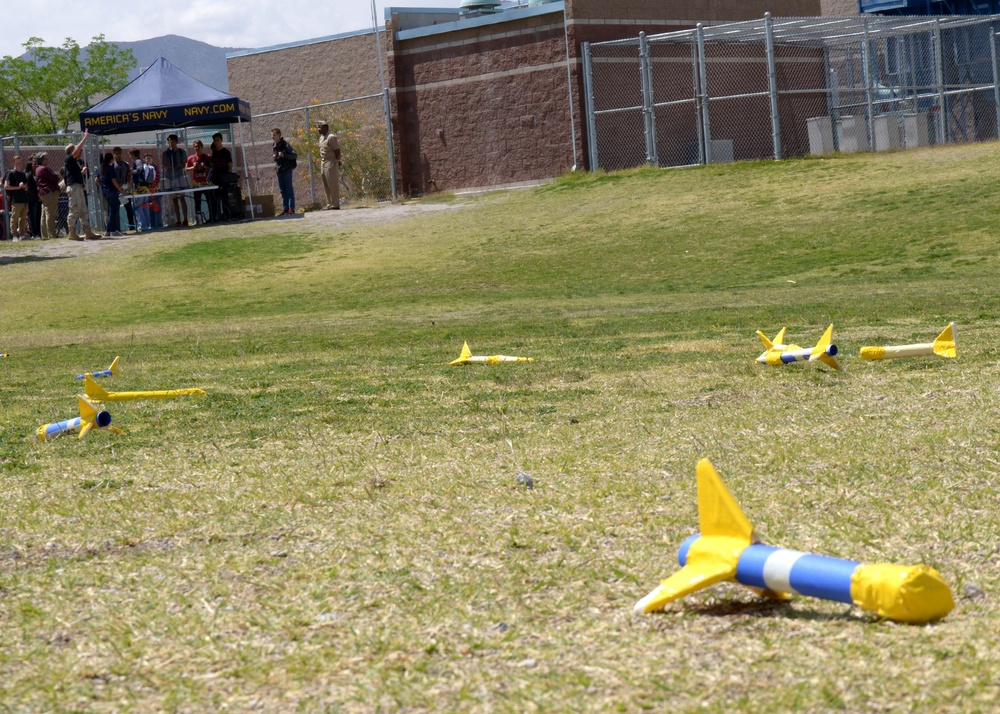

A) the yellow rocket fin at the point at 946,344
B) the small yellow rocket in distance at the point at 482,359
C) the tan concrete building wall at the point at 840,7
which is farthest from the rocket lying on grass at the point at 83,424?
the tan concrete building wall at the point at 840,7

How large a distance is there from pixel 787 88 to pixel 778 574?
32.4 meters

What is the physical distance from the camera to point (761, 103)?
32.9 meters

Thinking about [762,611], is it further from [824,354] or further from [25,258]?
[25,258]

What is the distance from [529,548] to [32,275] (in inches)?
802

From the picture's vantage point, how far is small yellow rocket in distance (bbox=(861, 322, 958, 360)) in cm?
772

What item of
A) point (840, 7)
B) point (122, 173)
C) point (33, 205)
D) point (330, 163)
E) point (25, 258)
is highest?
point (840, 7)

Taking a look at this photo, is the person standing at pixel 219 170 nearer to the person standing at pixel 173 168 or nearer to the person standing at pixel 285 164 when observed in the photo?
the person standing at pixel 173 168

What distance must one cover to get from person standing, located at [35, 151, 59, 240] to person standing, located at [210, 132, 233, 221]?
10.9 ft

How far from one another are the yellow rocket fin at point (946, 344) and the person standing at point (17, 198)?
74.9ft

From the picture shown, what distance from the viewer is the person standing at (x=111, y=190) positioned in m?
26.3

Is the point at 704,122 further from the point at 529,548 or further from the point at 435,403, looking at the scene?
the point at 529,548

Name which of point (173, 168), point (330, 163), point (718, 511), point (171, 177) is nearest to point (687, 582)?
point (718, 511)

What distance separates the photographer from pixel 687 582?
3.41 metres

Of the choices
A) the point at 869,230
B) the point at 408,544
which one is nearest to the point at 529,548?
the point at 408,544
